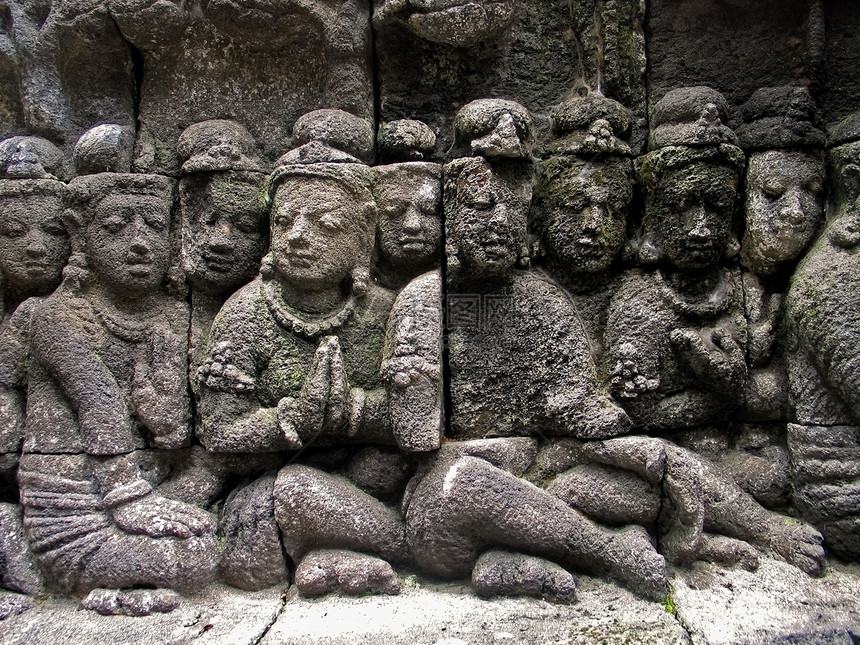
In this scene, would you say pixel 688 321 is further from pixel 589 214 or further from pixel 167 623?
pixel 167 623

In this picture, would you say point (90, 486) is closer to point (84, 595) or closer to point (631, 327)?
point (84, 595)

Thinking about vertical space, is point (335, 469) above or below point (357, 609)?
above

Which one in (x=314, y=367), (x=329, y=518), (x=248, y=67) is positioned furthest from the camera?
(x=248, y=67)

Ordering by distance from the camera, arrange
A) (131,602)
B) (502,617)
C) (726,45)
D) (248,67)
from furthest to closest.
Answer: (248,67) < (726,45) < (131,602) < (502,617)

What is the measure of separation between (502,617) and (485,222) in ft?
5.37

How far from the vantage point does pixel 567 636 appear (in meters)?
2.41

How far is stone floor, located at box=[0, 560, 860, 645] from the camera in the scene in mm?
2420

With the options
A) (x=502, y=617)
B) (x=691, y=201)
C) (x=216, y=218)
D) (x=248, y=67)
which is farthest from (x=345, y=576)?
(x=248, y=67)

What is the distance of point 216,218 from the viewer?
312cm

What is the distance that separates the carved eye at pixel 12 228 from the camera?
3.09 meters

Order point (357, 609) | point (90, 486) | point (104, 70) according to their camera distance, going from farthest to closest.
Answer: point (104, 70) → point (90, 486) → point (357, 609)

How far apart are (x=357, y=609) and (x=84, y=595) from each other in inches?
46.5

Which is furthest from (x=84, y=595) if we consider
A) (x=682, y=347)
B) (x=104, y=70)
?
(x=682, y=347)

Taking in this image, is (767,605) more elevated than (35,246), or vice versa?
(35,246)
